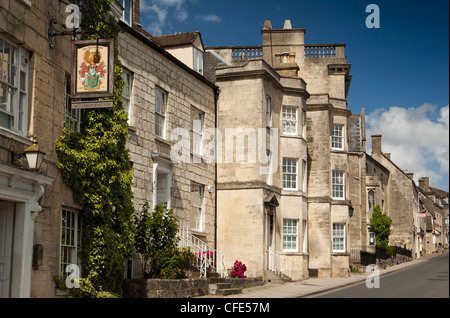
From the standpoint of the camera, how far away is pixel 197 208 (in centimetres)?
2350

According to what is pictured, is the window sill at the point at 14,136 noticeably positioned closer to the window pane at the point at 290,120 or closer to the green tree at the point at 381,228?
the window pane at the point at 290,120

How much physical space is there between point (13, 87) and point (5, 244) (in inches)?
129

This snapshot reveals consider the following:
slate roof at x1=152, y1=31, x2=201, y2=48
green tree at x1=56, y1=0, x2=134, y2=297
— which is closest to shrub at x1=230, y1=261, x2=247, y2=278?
green tree at x1=56, y1=0, x2=134, y2=297

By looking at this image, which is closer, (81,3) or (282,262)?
(81,3)

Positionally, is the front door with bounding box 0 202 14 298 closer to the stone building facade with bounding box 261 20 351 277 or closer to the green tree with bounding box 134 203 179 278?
the green tree with bounding box 134 203 179 278

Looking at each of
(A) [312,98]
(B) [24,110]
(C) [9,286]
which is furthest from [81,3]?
(A) [312,98]

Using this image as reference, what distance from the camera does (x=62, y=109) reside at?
44.9ft

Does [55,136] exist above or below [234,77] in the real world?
below

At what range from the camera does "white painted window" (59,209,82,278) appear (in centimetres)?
1378

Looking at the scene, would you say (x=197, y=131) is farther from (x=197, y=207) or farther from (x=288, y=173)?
(x=288, y=173)

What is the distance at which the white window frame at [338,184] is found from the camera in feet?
108

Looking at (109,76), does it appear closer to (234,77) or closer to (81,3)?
(81,3)

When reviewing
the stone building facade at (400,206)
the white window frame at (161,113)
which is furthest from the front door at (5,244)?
the stone building facade at (400,206)

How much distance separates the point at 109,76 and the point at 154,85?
704cm
